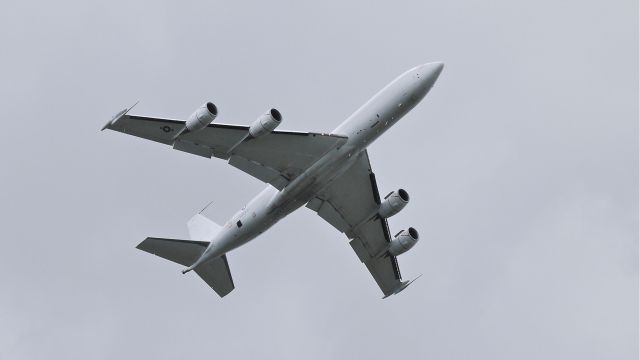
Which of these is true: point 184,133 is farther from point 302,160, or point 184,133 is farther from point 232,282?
point 232,282

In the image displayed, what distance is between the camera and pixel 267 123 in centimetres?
7100

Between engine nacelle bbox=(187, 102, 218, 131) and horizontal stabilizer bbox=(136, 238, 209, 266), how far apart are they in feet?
36.8

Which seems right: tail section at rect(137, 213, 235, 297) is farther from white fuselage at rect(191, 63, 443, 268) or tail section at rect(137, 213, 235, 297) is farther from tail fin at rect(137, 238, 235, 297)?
white fuselage at rect(191, 63, 443, 268)

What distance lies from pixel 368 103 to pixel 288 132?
5.22 metres

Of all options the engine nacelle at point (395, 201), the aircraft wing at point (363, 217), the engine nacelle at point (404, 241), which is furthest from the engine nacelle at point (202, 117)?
the engine nacelle at point (404, 241)

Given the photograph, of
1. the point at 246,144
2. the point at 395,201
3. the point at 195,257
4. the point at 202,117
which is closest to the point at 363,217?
the point at 395,201

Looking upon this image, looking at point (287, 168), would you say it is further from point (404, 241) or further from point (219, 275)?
point (404, 241)

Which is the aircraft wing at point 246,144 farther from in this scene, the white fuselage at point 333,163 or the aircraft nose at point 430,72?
the aircraft nose at point 430,72

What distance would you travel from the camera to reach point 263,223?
76938 mm

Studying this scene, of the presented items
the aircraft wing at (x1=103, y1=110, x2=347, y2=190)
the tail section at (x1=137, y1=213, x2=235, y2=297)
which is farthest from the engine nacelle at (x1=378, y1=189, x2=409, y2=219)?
the tail section at (x1=137, y1=213, x2=235, y2=297)

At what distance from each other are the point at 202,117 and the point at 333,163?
376 inches

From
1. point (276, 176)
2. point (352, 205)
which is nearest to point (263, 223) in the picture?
point (276, 176)

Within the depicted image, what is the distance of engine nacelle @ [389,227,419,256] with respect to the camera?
275 ft

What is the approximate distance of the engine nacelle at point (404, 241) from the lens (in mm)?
83812
